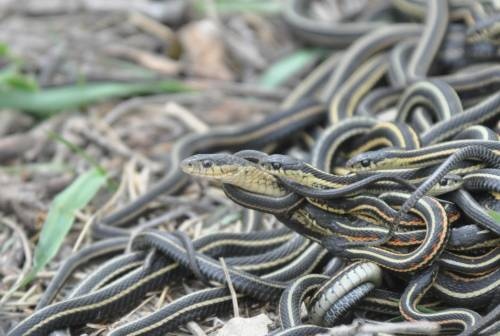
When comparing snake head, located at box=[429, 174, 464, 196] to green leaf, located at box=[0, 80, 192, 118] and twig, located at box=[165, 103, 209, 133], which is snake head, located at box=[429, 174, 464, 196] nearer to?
twig, located at box=[165, 103, 209, 133]

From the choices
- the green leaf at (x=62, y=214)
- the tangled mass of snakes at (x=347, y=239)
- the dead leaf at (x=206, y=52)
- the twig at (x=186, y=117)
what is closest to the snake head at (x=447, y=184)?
the tangled mass of snakes at (x=347, y=239)

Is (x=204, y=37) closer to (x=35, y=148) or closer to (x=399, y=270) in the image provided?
(x=35, y=148)

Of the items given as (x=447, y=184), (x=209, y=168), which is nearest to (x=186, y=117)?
(x=209, y=168)

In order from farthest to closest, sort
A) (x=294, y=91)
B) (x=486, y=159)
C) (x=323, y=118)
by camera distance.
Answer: (x=294, y=91)
(x=323, y=118)
(x=486, y=159)

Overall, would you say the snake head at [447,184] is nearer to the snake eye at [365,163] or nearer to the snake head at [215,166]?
the snake eye at [365,163]

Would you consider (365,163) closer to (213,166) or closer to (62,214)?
(213,166)

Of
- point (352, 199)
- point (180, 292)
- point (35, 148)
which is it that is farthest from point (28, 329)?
point (35, 148)

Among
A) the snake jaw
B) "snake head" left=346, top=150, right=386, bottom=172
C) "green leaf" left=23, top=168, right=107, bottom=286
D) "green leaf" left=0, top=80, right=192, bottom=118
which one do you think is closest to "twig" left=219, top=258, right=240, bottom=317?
the snake jaw
